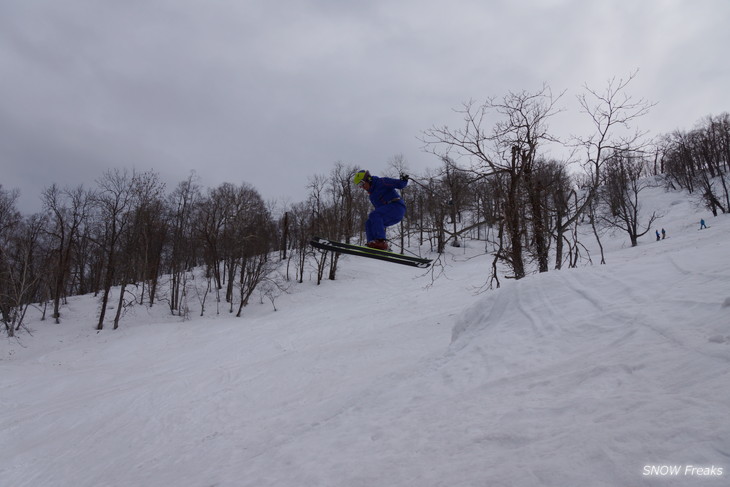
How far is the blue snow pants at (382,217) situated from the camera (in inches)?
290

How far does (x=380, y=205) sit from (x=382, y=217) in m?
0.27

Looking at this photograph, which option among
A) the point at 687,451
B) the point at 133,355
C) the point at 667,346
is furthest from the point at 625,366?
the point at 133,355

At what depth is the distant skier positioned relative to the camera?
725 cm

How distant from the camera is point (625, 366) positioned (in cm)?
324

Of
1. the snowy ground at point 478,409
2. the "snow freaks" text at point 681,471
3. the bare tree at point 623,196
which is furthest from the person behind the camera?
the bare tree at point 623,196

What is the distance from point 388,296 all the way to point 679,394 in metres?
23.3

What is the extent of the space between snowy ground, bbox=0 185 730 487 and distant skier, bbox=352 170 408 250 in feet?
7.92

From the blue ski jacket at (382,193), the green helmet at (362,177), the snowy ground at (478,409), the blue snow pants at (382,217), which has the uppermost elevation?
the green helmet at (362,177)

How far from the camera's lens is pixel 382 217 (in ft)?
24.3

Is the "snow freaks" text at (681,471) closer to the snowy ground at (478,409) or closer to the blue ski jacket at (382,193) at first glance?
the snowy ground at (478,409)

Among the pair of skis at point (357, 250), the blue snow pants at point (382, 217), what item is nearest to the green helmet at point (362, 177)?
the blue snow pants at point (382, 217)

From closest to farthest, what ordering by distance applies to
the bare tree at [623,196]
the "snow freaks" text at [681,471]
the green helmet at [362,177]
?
the "snow freaks" text at [681,471] < the green helmet at [362,177] < the bare tree at [623,196]

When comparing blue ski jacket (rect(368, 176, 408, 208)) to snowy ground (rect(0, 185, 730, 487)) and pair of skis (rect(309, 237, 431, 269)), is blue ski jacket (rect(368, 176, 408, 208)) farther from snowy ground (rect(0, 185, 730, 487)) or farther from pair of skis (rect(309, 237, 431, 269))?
snowy ground (rect(0, 185, 730, 487))

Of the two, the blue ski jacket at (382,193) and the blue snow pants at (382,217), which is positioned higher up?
the blue ski jacket at (382,193)
